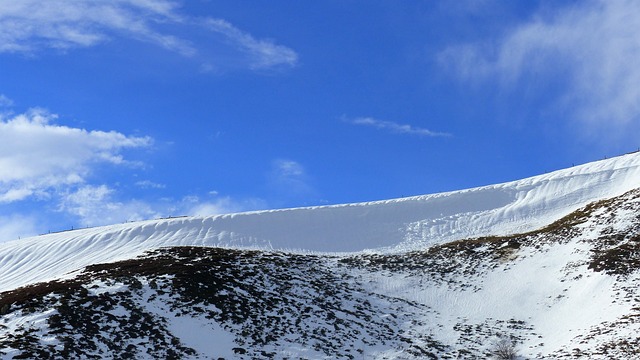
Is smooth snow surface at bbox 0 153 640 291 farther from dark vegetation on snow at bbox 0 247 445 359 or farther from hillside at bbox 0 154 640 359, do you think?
dark vegetation on snow at bbox 0 247 445 359

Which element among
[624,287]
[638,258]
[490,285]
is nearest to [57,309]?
[490,285]

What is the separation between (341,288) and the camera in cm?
3806

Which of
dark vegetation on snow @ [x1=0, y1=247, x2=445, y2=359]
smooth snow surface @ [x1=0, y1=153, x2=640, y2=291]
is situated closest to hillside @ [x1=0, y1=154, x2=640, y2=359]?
dark vegetation on snow @ [x1=0, y1=247, x2=445, y2=359]

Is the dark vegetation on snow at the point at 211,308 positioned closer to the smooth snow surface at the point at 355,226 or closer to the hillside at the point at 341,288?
the hillside at the point at 341,288

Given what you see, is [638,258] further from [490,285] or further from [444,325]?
[444,325]

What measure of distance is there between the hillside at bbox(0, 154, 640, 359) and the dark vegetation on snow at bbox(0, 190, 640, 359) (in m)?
0.10

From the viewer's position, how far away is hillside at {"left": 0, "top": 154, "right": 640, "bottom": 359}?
1133 inches

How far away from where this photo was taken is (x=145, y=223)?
5550cm

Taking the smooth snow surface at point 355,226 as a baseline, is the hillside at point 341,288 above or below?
below

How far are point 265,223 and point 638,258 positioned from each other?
29624mm

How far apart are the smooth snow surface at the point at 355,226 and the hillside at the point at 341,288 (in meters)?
0.23

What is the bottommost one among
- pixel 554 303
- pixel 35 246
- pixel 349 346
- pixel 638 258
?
pixel 349 346

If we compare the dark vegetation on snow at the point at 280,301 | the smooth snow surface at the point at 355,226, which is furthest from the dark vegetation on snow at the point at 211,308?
the smooth snow surface at the point at 355,226

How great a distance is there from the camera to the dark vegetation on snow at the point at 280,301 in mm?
27781
